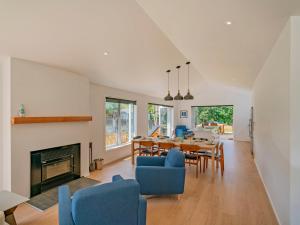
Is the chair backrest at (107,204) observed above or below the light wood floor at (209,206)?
above

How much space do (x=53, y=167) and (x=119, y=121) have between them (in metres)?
2.67

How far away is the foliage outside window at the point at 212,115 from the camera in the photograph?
1132 centimetres

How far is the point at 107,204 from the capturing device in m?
1.69

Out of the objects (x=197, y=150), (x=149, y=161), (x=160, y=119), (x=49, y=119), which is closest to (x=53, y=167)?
(x=49, y=119)

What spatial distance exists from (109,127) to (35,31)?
354 cm

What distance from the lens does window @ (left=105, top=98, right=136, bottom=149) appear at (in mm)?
5594

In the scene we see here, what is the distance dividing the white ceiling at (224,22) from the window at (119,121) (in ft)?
10.00

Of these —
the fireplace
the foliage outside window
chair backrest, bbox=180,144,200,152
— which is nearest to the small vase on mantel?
the fireplace

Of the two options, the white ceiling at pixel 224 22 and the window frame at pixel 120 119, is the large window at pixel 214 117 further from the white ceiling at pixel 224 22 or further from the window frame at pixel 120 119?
the white ceiling at pixel 224 22

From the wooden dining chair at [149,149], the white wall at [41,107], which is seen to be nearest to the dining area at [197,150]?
the wooden dining chair at [149,149]

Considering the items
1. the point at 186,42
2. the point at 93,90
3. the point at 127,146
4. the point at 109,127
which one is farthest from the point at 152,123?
the point at 186,42

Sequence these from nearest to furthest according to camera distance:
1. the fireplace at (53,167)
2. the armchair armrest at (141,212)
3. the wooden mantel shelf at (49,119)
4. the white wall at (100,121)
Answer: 1. the armchair armrest at (141,212)
2. the wooden mantel shelf at (49,119)
3. the fireplace at (53,167)
4. the white wall at (100,121)

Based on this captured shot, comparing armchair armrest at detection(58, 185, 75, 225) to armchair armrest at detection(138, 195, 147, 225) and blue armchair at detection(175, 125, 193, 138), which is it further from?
blue armchair at detection(175, 125, 193, 138)

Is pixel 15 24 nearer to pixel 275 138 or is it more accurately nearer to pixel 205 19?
pixel 205 19
